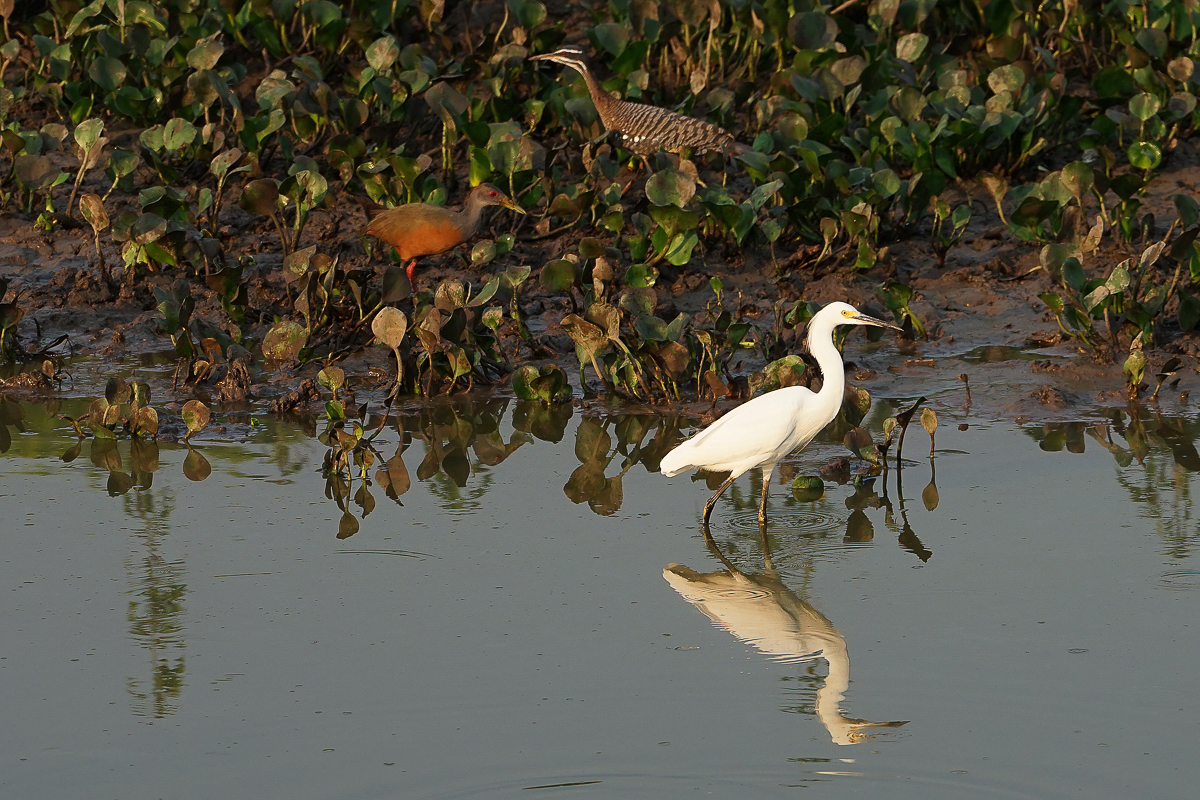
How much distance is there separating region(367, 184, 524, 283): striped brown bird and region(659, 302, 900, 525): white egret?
3.23 metres

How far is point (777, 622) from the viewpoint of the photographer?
189 inches

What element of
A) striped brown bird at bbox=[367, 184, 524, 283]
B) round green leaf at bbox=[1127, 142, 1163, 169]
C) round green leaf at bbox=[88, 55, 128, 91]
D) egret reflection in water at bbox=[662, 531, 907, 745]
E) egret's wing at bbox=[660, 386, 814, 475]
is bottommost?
egret reflection in water at bbox=[662, 531, 907, 745]

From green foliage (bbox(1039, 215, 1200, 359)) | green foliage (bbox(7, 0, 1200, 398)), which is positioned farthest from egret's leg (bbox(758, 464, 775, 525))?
green foliage (bbox(1039, 215, 1200, 359))

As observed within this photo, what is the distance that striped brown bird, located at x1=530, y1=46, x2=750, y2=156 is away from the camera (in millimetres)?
9836

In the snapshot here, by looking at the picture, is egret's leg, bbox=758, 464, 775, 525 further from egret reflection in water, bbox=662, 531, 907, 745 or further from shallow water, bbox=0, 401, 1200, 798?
egret reflection in water, bbox=662, 531, 907, 745

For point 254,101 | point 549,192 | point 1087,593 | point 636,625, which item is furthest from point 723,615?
point 254,101

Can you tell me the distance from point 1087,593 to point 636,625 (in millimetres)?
1441

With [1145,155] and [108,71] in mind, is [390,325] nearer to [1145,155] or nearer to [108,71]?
[108,71]

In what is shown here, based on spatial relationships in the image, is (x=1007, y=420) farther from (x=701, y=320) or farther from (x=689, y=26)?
(x=689, y=26)

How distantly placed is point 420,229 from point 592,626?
14.7ft

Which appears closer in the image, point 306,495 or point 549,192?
point 306,495

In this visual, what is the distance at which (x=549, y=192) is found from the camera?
9.45 metres

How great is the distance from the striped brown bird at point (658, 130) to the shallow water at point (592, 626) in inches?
135

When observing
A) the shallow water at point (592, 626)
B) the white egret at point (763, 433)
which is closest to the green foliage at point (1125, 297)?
the shallow water at point (592, 626)
